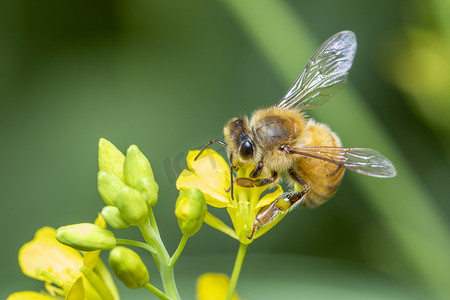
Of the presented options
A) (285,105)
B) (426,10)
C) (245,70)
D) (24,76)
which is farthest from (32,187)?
(426,10)

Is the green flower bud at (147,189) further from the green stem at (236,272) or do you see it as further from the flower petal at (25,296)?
the flower petal at (25,296)

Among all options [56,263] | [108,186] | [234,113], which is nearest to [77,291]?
[108,186]

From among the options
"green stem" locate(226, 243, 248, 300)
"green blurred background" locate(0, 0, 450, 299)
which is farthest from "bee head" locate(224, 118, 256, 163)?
"green blurred background" locate(0, 0, 450, 299)

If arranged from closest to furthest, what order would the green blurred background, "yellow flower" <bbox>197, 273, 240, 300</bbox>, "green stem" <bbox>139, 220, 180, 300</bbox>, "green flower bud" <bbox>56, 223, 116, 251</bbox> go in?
"green flower bud" <bbox>56, 223, 116, 251</bbox>
"green stem" <bbox>139, 220, 180, 300</bbox>
"yellow flower" <bbox>197, 273, 240, 300</bbox>
the green blurred background

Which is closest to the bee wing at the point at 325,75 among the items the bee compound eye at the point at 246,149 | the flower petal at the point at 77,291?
the bee compound eye at the point at 246,149

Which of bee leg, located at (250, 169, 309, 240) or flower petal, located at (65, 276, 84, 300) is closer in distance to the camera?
flower petal, located at (65, 276, 84, 300)

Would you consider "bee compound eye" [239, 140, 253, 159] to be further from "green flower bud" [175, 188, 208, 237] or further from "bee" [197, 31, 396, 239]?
"green flower bud" [175, 188, 208, 237]
